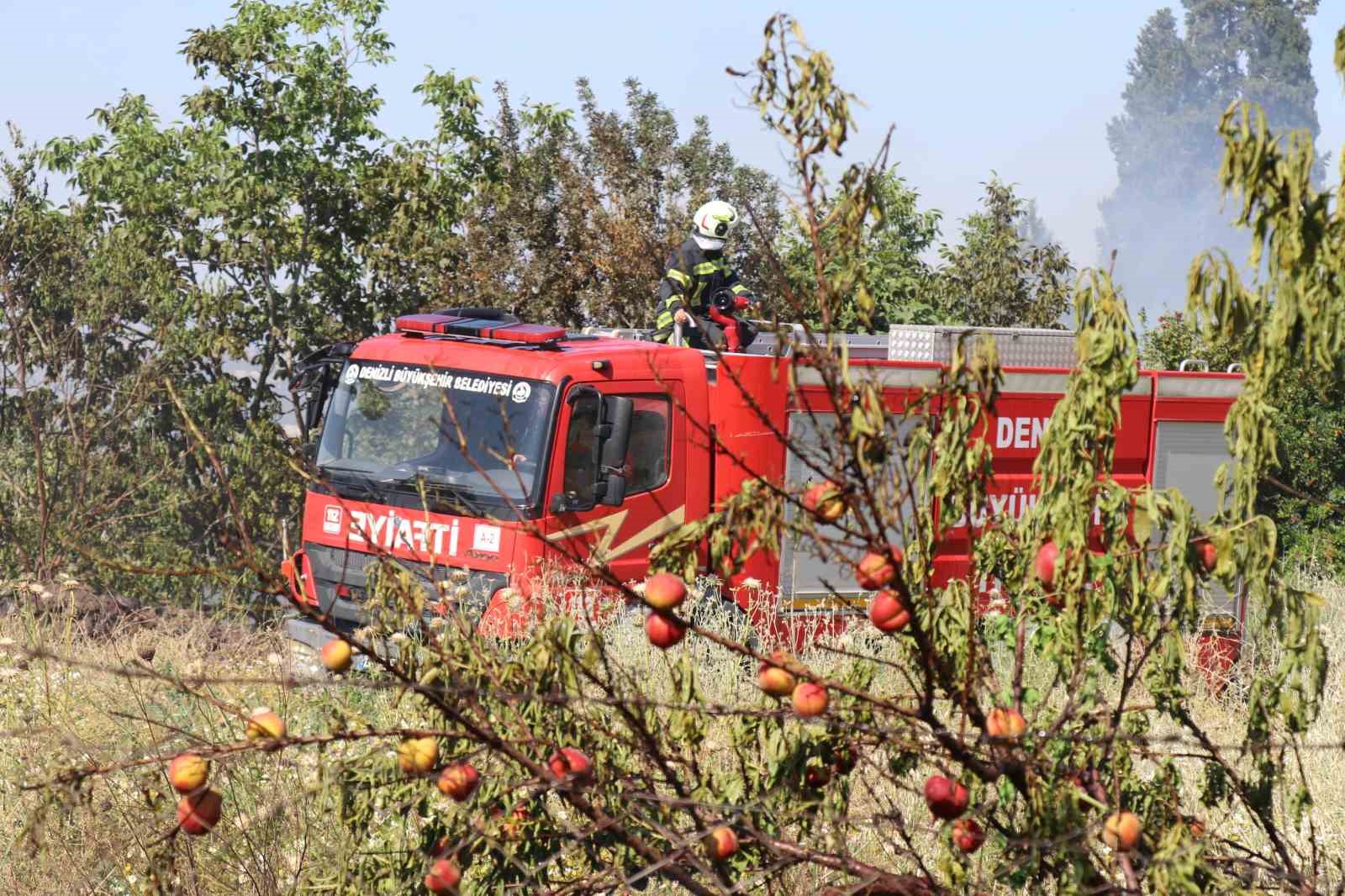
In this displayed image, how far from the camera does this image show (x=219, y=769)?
382 cm

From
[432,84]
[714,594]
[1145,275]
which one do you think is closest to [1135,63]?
[1145,275]

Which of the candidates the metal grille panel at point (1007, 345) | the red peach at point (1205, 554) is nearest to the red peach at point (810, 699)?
the red peach at point (1205, 554)

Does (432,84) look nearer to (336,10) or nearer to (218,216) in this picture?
(336,10)

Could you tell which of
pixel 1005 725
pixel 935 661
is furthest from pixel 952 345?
pixel 935 661

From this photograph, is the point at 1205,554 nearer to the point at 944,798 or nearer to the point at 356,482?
the point at 944,798

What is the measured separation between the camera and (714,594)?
781 cm

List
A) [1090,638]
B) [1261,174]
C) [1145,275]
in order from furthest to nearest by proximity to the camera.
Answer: [1145,275] < [1090,638] < [1261,174]

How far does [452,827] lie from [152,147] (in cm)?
1127

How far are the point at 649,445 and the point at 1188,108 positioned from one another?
86.7 meters

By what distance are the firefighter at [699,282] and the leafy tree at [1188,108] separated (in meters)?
72.3

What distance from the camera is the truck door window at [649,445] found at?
25.4 ft

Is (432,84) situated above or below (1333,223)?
above

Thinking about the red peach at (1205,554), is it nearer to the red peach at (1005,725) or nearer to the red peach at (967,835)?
the red peach at (1005,725)

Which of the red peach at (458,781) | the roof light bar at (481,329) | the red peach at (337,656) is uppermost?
the roof light bar at (481,329)
